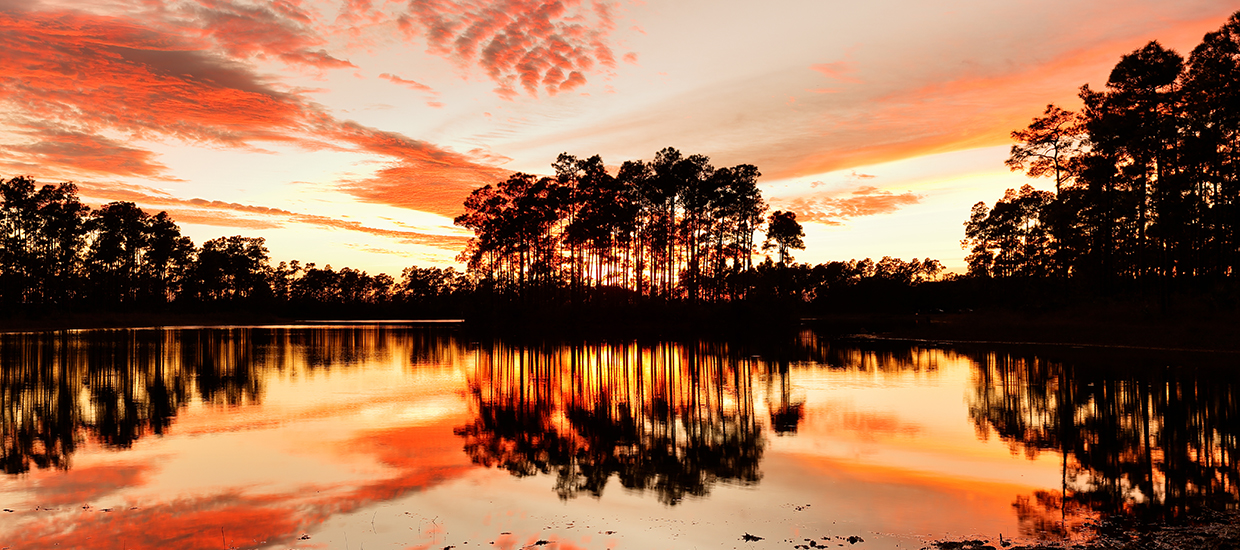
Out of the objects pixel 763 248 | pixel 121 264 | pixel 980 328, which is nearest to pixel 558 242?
pixel 763 248

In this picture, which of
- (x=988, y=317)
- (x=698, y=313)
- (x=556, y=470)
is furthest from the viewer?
(x=698, y=313)

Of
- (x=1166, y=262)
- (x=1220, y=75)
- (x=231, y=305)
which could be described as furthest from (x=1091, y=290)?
(x=231, y=305)

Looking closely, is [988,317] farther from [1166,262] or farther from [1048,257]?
[1048,257]

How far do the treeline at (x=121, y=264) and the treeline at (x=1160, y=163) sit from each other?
377 feet

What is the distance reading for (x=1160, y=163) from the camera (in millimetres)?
41625

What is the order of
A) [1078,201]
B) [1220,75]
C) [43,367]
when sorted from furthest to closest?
[1078,201] < [1220,75] < [43,367]

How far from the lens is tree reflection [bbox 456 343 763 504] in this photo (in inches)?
461

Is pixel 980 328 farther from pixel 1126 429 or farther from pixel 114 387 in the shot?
pixel 114 387

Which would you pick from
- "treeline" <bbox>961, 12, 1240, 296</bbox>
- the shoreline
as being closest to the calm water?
the shoreline

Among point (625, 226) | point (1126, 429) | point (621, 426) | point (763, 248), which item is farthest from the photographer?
point (763, 248)

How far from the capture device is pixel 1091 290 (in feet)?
171

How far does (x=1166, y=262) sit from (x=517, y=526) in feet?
140

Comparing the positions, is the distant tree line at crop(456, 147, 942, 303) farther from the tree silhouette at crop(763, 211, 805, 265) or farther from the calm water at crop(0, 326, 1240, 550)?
the calm water at crop(0, 326, 1240, 550)

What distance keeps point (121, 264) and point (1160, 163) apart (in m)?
143
